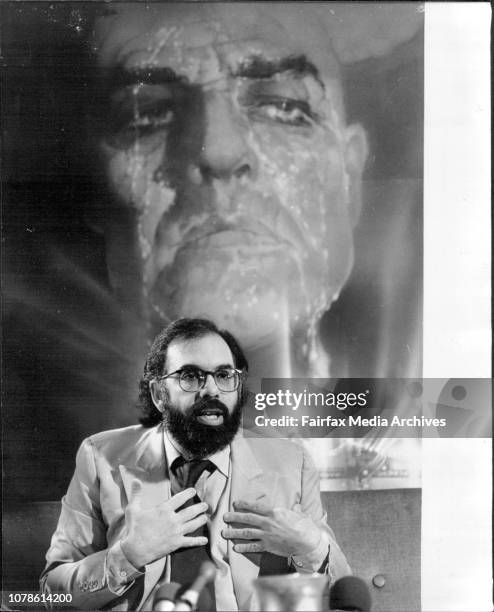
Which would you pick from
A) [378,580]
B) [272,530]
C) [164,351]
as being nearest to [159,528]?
[272,530]

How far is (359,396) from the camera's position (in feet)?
11.9

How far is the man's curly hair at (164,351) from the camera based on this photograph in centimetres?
360

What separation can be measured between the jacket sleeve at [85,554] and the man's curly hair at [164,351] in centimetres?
25

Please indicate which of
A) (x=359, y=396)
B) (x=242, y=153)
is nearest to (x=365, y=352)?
(x=359, y=396)

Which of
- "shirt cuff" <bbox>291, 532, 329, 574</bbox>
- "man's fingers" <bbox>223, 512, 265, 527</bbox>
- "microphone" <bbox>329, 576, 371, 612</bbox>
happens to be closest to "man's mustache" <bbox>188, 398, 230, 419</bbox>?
"man's fingers" <bbox>223, 512, 265, 527</bbox>

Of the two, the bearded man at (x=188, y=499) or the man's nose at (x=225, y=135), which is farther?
the man's nose at (x=225, y=135)

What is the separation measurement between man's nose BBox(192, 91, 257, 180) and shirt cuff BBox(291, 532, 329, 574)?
1.41 metres

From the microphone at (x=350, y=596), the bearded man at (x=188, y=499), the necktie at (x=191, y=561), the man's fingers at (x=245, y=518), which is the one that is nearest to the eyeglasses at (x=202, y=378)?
the bearded man at (x=188, y=499)

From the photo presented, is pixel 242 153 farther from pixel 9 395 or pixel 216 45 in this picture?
pixel 9 395

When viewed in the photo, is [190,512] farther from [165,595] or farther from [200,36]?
[200,36]

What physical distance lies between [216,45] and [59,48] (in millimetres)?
590

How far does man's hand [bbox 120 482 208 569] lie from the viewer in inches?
139

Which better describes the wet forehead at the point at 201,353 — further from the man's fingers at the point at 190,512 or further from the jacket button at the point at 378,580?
the jacket button at the point at 378,580

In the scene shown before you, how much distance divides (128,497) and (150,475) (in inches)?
4.4
